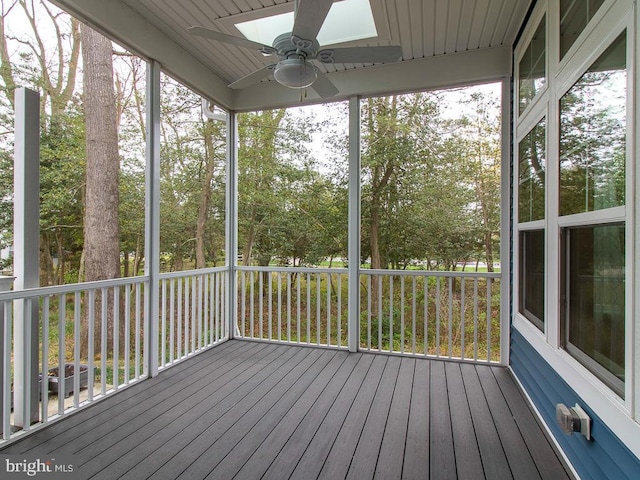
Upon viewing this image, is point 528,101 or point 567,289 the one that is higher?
point 528,101

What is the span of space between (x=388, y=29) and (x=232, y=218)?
261cm

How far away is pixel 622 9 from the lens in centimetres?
127

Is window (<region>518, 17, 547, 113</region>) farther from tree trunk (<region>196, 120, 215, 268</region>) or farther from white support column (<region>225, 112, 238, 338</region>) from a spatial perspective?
tree trunk (<region>196, 120, 215, 268</region>)

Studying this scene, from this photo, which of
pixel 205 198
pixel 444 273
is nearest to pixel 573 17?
pixel 444 273

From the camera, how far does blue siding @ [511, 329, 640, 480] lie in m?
1.29

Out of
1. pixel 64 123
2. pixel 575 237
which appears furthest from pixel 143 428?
pixel 575 237

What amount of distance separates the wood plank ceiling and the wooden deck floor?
2.80 metres

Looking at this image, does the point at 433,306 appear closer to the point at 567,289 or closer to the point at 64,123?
the point at 567,289

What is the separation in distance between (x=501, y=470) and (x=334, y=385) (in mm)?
1345

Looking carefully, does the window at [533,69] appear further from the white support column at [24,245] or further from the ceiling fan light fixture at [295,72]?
the white support column at [24,245]

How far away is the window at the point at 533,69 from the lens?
7.61 ft

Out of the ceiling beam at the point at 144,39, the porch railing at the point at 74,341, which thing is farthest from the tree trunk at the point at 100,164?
the ceiling beam at the point at 144,39

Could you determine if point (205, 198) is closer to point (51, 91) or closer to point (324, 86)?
point (51, 91)

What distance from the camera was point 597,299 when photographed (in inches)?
59.0
